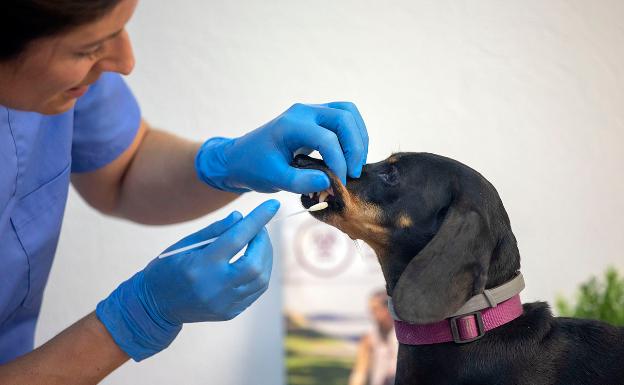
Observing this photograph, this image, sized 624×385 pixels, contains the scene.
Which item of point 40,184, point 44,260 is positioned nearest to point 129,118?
point 40,184

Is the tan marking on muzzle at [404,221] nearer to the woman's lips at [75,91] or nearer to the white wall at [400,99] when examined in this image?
the woman's lips at [75,91]

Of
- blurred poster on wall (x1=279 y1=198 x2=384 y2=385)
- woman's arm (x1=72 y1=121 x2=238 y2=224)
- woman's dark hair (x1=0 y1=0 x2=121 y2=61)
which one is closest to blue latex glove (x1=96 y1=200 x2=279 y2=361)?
woman's arm (x1=72 y1=121 x2=238 y2=224)

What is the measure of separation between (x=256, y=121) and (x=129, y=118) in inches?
24.6

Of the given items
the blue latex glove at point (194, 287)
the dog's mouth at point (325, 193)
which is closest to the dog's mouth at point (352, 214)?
the dog's mouth at point (325, 193)

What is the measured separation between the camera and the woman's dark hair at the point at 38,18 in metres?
0.81

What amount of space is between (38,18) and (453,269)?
68cm

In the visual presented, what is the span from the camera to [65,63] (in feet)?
3.01

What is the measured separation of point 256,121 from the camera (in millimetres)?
2150

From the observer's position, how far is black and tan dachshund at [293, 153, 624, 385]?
1.05m

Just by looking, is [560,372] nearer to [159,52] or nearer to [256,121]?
[256,121]

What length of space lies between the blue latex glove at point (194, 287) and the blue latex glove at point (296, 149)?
9 centimetres

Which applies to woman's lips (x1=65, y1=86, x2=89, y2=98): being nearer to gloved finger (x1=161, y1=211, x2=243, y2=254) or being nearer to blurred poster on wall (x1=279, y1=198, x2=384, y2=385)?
gloved finger (x1=161, y1=211, x2=243, y2=254)

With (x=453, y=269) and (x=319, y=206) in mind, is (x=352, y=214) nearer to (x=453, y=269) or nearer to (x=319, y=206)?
(x=319, y=206)

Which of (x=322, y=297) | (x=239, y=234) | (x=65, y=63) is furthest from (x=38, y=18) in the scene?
(x=322, y=297)
